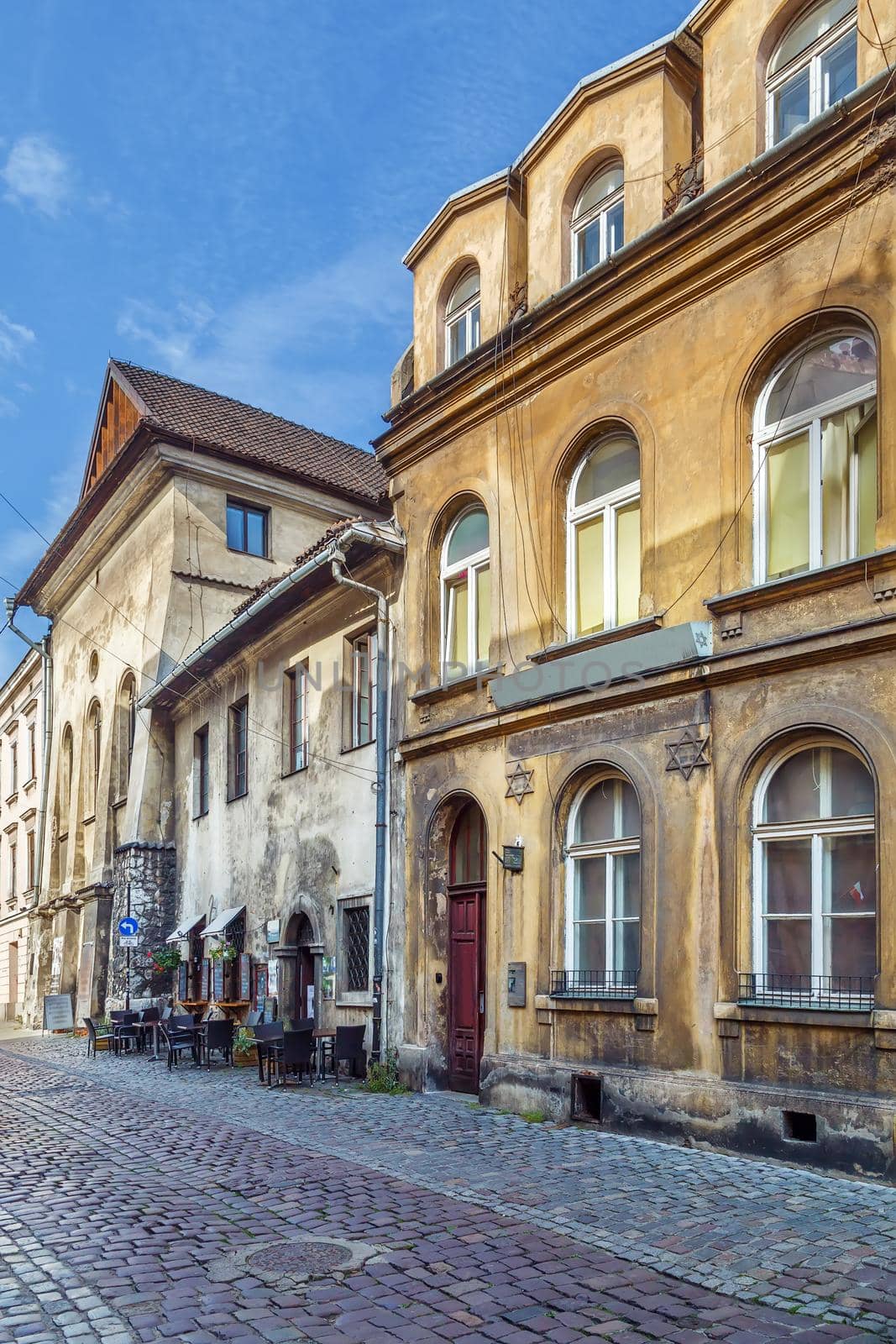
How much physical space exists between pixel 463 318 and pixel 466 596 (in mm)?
3520

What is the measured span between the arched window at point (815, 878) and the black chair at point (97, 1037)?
14.6 m

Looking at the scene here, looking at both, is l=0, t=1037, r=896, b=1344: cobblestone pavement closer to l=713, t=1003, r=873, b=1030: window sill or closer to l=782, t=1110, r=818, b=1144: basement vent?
l=782, t=1110, r=818, b=1144: basement vent

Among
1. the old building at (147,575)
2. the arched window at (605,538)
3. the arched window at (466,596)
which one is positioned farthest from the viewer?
the old building at (147,575)

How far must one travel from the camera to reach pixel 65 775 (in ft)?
117

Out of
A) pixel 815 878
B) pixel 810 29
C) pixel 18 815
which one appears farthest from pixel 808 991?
pixel 18 815

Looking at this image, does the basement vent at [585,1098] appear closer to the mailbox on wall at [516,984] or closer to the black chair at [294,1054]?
the mailbox on wall at [516,984]

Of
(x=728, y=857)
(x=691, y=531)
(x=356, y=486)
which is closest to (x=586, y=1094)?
(x=728, y=857)

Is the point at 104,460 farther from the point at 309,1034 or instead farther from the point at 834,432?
the point at 834,432

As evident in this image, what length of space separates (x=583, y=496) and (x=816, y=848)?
4738mm

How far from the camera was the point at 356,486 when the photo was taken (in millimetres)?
29047

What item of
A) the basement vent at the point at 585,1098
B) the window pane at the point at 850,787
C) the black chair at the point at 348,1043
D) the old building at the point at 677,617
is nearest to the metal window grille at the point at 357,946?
the black chair at the point at 348,1043

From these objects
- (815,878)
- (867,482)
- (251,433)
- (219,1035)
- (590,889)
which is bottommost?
(219,1035)

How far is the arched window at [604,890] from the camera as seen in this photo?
11.4m

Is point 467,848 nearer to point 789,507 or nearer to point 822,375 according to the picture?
point 789,507
